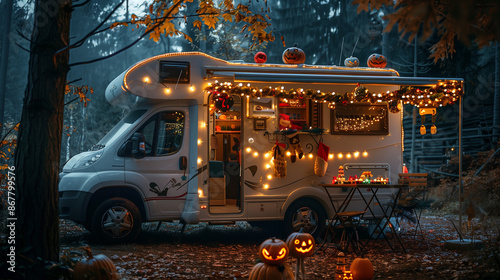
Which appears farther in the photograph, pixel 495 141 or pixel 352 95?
pixel 495 141

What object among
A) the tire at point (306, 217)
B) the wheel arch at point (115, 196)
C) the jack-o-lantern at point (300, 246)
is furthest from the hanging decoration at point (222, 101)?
the jack-o-lantern at point (300, 246)

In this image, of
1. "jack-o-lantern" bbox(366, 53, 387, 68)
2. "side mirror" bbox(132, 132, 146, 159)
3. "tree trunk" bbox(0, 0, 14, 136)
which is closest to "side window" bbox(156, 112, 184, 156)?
"side mirror" bbox(132, 132, 146, 159)

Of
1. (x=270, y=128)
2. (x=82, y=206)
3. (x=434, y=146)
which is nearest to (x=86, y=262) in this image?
(x=82, y=206)

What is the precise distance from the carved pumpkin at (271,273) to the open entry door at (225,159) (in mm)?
3887

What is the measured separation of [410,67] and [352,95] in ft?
43.8

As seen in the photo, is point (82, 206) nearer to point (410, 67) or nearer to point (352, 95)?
point (352, 95)

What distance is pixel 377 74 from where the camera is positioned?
33.5 ft

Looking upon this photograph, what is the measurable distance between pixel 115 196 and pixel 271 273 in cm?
441

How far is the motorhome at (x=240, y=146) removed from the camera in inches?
354

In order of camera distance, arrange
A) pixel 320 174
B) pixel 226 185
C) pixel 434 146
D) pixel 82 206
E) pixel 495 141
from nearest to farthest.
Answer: pixel 82 206 < pixel 320 174 < pixel 226 185 < pixel 495 141 < pixel 434 146

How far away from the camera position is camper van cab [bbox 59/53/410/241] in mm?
8961

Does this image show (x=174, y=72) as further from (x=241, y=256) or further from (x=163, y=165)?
(x=241, y=256)

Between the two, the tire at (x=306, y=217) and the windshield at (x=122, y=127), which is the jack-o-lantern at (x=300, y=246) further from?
the windshield at (x=122, y=127)

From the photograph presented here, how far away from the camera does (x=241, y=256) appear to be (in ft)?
27.5
